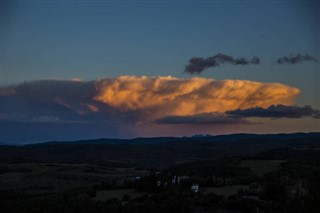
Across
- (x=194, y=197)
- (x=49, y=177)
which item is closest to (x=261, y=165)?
(x=194, y=197)

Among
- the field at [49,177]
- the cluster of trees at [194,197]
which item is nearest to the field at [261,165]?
the cluster of trees at [194,197]

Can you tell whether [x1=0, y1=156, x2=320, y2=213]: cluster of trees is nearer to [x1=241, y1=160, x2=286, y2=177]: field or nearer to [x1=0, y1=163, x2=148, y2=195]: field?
[x1=241, y1=160, x2=286, y2=177]: field

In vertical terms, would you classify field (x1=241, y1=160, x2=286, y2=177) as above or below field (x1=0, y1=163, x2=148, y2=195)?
above

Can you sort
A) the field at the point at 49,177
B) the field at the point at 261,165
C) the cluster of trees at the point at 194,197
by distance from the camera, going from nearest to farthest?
1. the cluster of trees at the point at 194,197
2. the field at the point at 261,165
3. the field at the point at 49,177

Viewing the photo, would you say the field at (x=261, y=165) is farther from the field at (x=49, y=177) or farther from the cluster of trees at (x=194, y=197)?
the field at (x=49, y=177)

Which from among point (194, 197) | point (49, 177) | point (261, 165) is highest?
point (261, 165)

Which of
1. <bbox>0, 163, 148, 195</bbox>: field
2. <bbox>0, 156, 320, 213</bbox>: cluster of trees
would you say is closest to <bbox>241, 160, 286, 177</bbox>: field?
<bbox>0, 156, 320, 213</bbox>: cluster of trees

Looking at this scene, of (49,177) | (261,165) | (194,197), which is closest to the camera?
(194,197)

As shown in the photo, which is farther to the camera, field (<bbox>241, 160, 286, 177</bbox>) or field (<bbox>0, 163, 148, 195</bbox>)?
field (<bbox>0, 163, 148, 195</bbox>)

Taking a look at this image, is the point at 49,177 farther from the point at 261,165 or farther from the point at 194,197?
the point at 194,197

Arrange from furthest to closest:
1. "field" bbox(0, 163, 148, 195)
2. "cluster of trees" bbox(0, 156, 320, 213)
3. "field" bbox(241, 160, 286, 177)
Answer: "field" bbox(0, 163, 148, 195)
"field" bbox(241, 160, 286, 177)
"cluster of trees" bbox(0, 156, 320, 213)

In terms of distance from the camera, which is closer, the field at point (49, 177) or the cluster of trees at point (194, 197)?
the cluster of trees at point (194, 197)

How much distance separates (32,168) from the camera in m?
148

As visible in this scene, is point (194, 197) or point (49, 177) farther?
point (49, 177)
